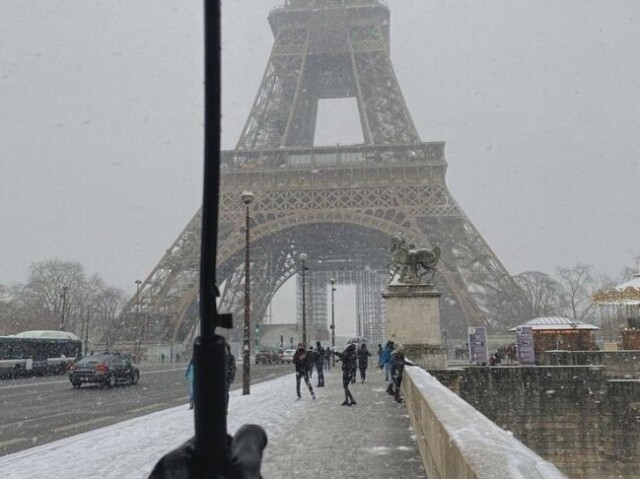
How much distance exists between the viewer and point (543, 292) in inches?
3172

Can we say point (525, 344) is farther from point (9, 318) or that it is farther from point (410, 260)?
point (9, 318)

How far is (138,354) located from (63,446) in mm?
42437

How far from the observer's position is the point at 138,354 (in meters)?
50.0

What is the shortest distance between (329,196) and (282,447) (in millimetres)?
42284

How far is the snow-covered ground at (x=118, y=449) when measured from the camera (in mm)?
7406

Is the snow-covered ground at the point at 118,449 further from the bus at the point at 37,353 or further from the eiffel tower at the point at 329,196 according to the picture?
the eiffel tower at the point at 329,196

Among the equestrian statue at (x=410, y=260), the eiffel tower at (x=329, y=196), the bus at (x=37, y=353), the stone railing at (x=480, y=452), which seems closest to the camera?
the stone railing at (x=480, y=452)

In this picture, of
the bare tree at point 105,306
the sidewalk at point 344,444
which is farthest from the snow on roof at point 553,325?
the bare tree at point 105,306

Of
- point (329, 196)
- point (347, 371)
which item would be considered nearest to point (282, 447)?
point (347, 371)

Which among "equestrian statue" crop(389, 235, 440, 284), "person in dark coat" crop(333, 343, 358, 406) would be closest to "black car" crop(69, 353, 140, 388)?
"equestrian statue" crop(389, 235, 440, 284)

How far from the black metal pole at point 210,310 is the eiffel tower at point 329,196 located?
3918 centimetres

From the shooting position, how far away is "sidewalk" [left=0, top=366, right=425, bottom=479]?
740cm

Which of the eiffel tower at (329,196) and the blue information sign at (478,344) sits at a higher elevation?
the eiffel tower at (329,196)

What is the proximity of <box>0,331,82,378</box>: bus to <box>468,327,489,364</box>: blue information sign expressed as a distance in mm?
26080
